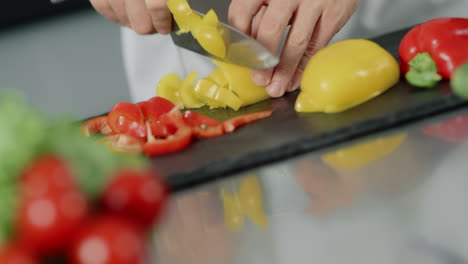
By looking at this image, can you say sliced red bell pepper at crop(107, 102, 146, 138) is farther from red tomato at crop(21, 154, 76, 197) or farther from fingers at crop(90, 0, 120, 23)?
red tomato at crop(21, 154, 76, 197)

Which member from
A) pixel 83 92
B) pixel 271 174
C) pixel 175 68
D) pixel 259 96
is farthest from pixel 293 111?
pixel 83 92

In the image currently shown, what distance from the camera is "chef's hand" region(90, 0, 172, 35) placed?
5.17 ft

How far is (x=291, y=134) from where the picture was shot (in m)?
1.20

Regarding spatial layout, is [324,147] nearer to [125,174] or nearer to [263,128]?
[263,128]

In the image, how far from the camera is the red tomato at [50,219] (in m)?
0.42

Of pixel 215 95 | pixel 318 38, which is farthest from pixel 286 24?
pixel 215 95

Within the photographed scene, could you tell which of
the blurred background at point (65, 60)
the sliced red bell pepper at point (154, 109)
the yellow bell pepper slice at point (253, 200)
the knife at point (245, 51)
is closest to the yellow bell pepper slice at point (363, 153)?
the yellow bell pepper slice at point (253, 200)

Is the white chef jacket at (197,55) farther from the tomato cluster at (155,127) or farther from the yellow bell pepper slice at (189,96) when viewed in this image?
the tomato cluster at (155,127)

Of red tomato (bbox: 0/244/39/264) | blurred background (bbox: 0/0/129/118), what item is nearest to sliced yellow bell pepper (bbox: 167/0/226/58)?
red tomato (bbox: 0/244/39/264)

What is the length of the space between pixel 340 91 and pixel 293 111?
0.43 feet

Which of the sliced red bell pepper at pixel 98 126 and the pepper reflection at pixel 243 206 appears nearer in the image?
the pepper reflection at pixel 243 206

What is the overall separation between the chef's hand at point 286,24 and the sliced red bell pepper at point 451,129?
491mm

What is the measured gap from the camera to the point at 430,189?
818 mm

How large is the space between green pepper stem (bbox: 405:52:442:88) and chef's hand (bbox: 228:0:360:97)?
0.87 feet
